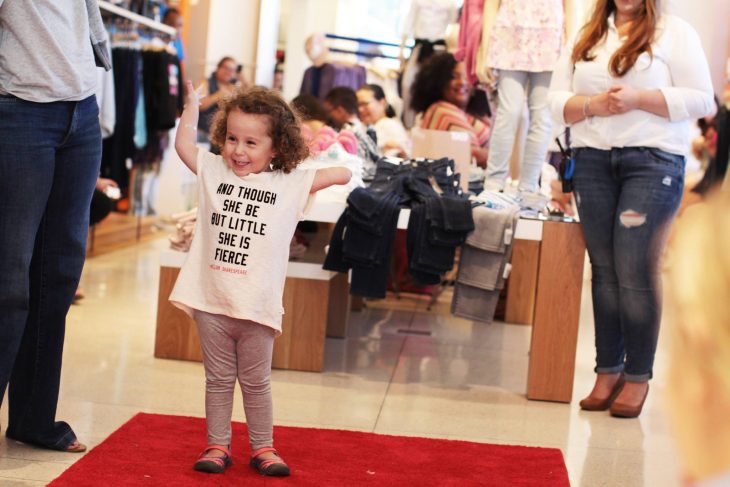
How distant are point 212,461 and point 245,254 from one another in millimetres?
543

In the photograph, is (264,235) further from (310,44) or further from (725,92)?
(725,92)

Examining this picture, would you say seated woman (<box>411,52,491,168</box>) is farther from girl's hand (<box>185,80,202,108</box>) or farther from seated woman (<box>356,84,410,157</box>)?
girl's hand (<box>185,80,202,108</box>)

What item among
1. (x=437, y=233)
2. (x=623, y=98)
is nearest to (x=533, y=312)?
(x=437, y=233)

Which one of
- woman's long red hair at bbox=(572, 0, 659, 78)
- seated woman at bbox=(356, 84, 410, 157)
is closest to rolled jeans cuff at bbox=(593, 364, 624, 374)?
woman's long red hair at bbox=(572, 0, 659, 78)

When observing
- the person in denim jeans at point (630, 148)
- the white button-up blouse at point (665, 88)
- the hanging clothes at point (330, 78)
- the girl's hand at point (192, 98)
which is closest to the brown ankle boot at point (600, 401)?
the person in denim jeans at point (630, 148)

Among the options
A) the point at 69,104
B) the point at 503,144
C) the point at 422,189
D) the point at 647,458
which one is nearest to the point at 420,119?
the point at 503,144

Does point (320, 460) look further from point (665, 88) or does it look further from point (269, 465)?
point (665, 88)

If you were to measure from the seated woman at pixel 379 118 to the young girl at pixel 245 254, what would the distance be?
356cm

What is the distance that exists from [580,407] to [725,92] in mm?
6697

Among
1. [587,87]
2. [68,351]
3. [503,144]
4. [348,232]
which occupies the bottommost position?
[68,351]

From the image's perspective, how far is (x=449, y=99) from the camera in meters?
6.45

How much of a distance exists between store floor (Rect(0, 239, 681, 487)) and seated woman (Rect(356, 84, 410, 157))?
5.42ft

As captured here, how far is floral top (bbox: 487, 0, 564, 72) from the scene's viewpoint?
464 centimetres

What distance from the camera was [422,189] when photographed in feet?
13.2
